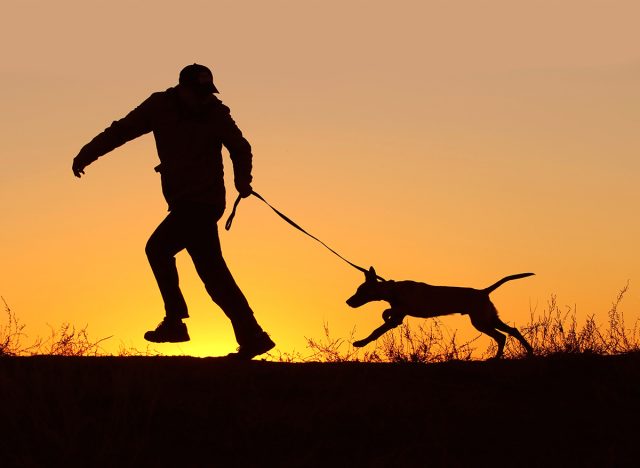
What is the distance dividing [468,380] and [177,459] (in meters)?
2.29

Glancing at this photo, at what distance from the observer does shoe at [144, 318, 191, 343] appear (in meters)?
6.97

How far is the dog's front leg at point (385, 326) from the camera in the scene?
384 inches

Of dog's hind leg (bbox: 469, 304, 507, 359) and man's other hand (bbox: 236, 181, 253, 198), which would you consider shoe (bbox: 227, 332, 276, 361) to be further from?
dog's hind leg (bbox: 469, 304, 507, 359)

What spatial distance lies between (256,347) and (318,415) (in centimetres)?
185

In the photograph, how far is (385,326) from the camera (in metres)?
10.0

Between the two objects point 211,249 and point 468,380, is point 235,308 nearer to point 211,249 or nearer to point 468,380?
point 211,249

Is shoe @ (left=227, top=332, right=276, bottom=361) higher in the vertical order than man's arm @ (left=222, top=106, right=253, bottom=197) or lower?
lower

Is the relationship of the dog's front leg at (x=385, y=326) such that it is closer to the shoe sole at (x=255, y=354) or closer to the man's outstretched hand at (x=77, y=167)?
the shoe sole at (x=255, y=354)

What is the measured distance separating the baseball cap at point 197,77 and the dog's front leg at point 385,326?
12.1 ft

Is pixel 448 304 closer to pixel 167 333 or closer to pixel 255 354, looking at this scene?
pixel 255 354

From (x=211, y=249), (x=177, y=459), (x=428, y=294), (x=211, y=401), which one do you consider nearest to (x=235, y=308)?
(x=211, y=249)

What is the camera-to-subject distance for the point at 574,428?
210 inches

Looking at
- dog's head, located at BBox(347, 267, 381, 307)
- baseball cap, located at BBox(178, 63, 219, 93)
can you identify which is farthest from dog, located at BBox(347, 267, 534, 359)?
baseball cap, located at BBox(178, 63, 219, 93)

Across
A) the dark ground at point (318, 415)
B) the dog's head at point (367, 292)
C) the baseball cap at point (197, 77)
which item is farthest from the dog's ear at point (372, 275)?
the baseball cap at point (197, 77)
